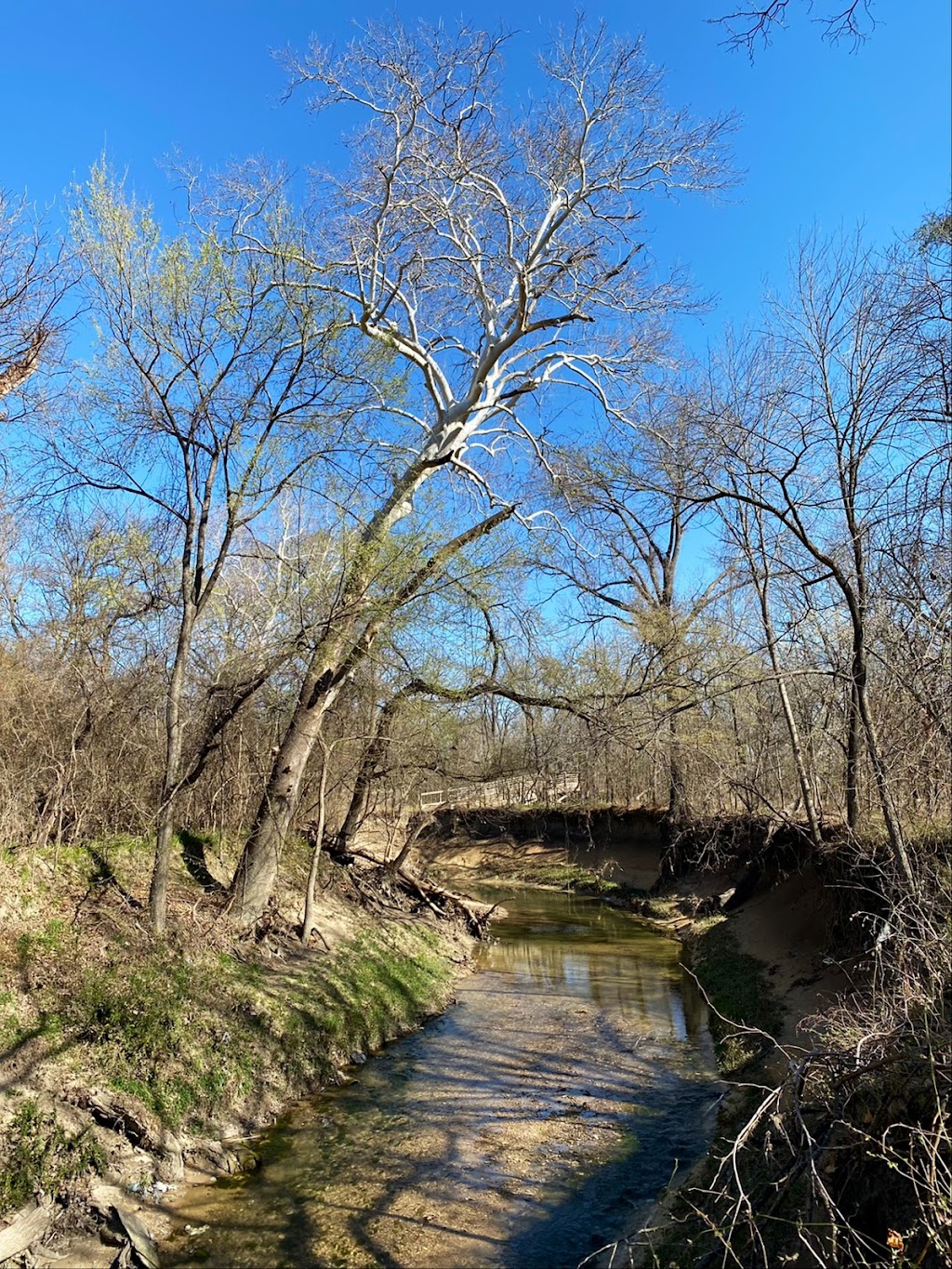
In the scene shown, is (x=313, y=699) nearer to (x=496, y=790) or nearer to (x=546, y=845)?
(x=496, y=790)

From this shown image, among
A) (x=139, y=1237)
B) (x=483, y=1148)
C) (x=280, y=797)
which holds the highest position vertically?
(x=280, y=797)

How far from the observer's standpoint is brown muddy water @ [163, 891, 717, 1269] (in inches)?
236

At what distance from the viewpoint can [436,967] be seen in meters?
14.4

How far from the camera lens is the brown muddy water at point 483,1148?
5.98 meters

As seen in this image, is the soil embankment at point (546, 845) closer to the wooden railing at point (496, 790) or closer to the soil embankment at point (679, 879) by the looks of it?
the soil embankment at point (679, 879)

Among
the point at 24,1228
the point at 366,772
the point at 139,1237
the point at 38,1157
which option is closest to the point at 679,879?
the point at 366,772

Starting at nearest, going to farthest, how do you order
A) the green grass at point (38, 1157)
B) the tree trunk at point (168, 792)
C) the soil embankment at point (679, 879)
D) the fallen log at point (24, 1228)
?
the fallen log at point (24, 1228)
the green grass at point (38, 1157)
the tree trunk at point (168, 792)
the soil embankment at point (679, 879)

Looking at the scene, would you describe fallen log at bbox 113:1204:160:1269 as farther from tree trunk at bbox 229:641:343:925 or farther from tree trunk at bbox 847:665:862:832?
tree trunk at bbox 847:665:862:832

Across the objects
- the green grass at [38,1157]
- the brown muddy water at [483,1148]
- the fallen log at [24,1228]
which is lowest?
the brown muddy water at [483,1148]

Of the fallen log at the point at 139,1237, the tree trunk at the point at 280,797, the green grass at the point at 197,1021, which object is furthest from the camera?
the tree trunk at the point at 280,797

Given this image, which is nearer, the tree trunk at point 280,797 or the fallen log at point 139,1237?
the fallen log at point 139,1237

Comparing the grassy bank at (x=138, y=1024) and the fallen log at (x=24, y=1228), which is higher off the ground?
the grassy bank at (x=138, y=1024)

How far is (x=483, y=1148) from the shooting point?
299 inches

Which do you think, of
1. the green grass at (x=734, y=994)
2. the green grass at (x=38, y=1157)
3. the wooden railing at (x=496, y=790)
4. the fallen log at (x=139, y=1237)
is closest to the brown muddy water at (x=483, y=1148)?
the fallen log at (x=139, y=1237)
